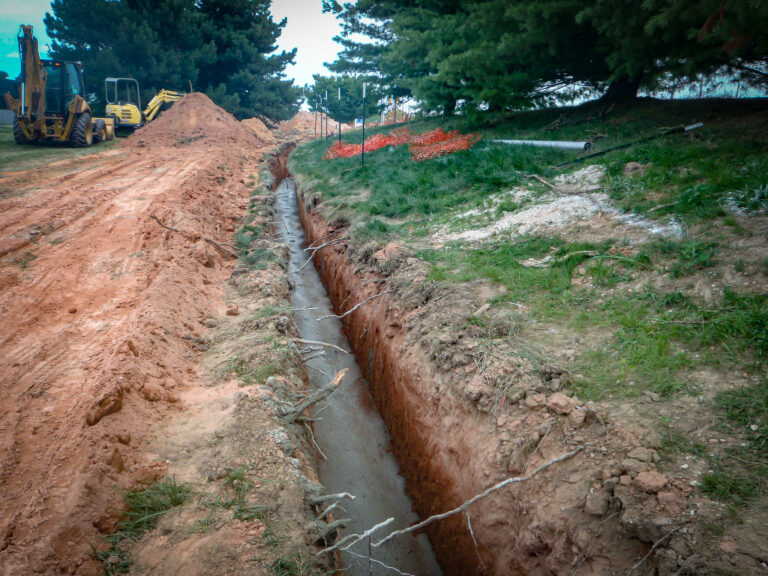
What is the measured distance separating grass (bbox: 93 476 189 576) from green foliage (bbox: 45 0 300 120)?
97.1ft

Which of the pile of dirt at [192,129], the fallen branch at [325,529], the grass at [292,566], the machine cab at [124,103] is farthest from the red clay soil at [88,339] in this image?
the machine cab at [124,103]

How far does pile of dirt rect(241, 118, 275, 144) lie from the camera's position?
28.1 metres

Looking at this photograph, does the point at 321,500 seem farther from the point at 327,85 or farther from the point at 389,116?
the point at 327,85

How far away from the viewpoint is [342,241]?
336 inches

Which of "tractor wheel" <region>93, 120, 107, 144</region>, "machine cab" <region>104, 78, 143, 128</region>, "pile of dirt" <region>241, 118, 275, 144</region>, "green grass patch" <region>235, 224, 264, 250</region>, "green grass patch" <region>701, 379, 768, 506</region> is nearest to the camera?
"green grass patch" <region>701, 379, 768, 506</region>

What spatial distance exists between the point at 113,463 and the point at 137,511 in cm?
43

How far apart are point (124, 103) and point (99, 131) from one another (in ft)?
19.4

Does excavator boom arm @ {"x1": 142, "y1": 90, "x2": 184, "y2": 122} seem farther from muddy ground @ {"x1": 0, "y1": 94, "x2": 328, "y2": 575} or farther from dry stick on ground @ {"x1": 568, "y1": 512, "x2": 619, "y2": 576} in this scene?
dry stick on ground @ {"x1": 568, "y1": 512, "x2": 619, "y2": 576}

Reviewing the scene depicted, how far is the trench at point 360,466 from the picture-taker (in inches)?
164

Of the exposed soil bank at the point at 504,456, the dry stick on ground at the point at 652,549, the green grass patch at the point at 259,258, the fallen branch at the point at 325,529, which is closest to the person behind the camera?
the dry stick on ground at the point at 652,549

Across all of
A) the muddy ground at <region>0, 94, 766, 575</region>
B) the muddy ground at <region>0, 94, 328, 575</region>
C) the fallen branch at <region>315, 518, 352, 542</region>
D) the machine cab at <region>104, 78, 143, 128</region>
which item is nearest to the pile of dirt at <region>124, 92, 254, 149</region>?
the machine cab at <region>104, 78, 143, 128</region>

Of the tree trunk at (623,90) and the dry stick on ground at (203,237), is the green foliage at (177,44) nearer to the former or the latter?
the dry stick on ground at (203,237)

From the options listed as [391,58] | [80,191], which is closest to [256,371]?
[80,191]

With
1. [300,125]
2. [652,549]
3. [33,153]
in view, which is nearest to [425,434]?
[652,549]
